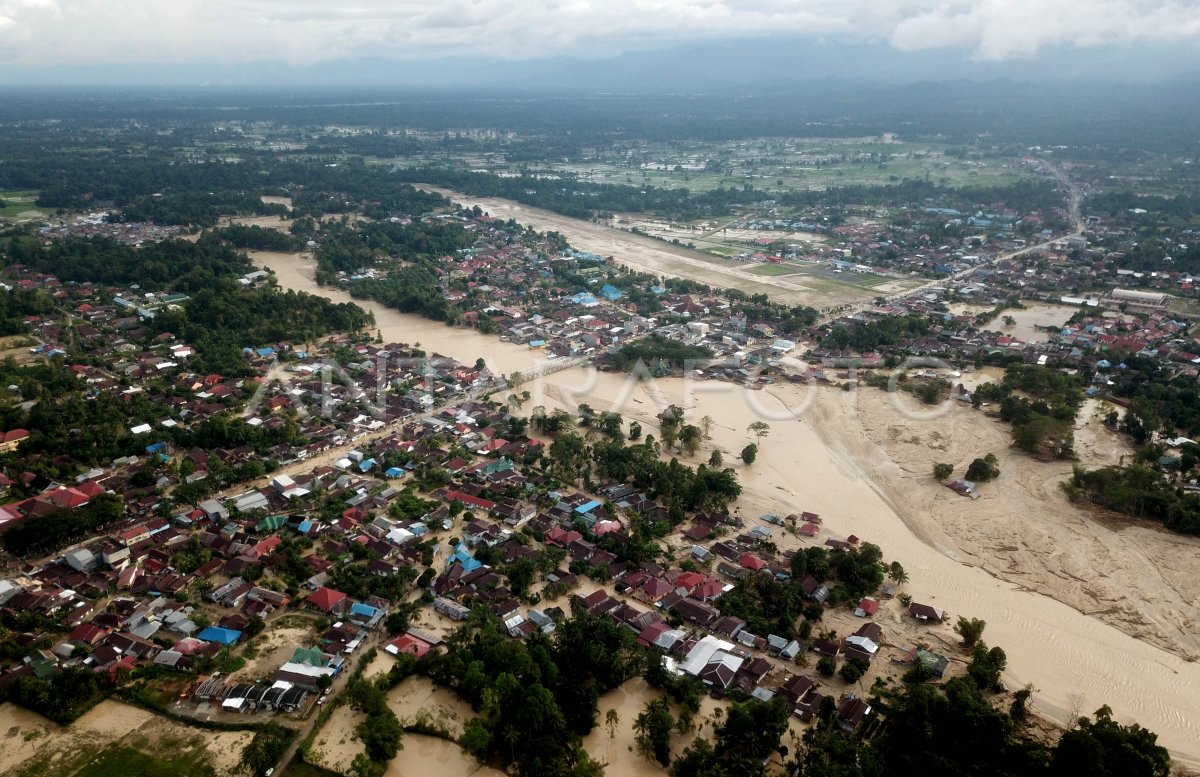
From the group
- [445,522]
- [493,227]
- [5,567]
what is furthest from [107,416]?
[493,227]

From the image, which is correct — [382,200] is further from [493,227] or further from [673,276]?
[673,276]

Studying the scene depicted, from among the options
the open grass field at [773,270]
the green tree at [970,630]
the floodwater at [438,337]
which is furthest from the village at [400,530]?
the open grass field at [773,270]

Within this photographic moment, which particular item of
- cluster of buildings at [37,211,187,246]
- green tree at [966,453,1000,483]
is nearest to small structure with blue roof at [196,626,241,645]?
green tree at [966,453,1000,483]

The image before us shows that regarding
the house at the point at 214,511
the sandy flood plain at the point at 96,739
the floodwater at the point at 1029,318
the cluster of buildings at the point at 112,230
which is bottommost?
the sandy flood plain at the point at 96,739

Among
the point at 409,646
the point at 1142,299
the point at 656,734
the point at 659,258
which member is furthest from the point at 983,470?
the point at 659,258

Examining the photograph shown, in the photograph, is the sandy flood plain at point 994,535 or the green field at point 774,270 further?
the green field at point 774,270

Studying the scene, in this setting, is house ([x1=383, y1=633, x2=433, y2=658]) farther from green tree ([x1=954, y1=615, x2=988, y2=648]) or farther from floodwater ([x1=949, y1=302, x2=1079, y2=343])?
floodwater ([x1=949, y1=302, x2=1079, y2=343])

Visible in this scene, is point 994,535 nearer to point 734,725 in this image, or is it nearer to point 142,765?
point 734,725

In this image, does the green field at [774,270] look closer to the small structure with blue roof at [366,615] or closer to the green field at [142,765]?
the small structure with blue roof at [366,615]

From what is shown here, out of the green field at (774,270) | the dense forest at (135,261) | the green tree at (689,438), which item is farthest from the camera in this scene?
the green field at (774,270)
